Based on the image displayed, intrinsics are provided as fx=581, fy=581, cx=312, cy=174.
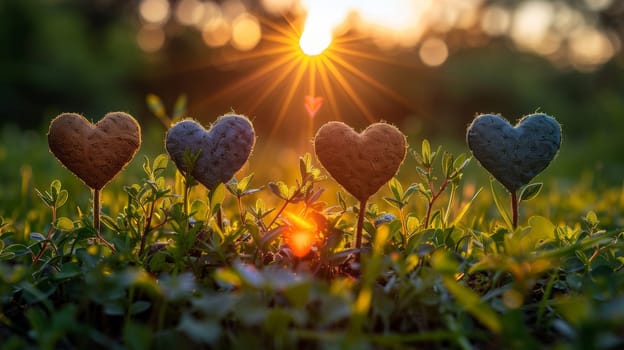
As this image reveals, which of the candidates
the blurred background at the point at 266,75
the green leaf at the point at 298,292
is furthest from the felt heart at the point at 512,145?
the blurred background at the point at 266,75

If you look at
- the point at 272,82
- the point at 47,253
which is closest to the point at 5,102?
the point at 272,82

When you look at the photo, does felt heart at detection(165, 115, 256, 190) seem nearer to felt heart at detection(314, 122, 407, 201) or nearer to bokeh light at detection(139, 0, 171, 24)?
felt heart at detection(314, 122, 407, 201)

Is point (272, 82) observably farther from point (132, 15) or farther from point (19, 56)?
point (132, 15)

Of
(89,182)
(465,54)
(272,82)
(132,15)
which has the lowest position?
(89,182)

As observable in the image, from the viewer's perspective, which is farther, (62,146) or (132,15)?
(132,15)

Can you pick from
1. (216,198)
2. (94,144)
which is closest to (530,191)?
(216,198)

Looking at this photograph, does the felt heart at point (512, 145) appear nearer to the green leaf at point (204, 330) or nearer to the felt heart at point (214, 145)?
the felt heart at point (214, 145)

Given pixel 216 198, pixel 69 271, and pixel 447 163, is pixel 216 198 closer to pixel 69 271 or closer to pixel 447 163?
pixel 69 271
